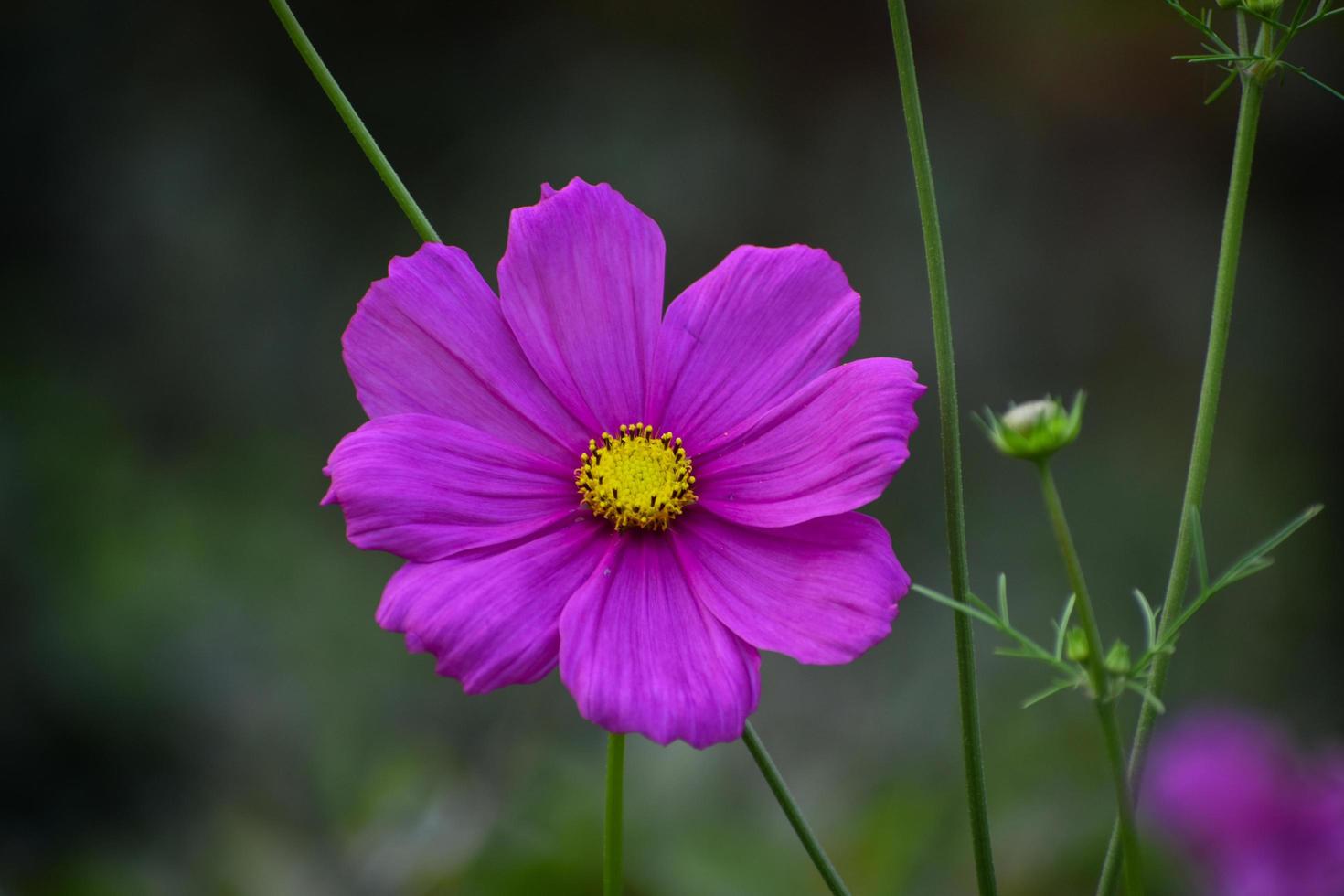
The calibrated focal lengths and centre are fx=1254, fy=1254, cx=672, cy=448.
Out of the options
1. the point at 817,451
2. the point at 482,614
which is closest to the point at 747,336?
the point at 817,451

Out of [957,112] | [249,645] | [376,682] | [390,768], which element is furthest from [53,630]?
[957,112]

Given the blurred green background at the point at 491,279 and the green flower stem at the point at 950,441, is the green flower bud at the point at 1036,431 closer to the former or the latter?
the green flower stem at the point at 950,441

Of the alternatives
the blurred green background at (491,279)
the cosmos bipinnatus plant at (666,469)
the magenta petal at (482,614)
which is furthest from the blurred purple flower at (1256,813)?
the blurred green background at (491,279)

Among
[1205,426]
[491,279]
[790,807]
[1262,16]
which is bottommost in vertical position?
[790,807]

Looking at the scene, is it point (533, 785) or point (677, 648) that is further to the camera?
point (533, 785)

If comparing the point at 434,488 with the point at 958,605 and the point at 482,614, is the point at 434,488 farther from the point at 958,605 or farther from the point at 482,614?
the point at 958,605

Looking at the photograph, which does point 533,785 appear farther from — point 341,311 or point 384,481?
point 341,311
